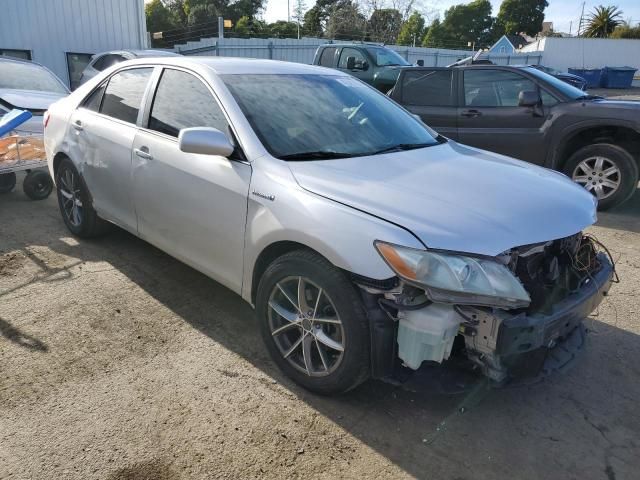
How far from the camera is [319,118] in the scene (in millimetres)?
3330

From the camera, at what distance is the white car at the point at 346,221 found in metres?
2.32

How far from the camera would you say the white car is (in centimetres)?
232

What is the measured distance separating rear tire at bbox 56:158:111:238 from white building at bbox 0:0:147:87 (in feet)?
37.4

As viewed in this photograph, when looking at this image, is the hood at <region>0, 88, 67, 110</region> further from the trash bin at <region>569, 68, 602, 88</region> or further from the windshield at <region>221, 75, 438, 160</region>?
the trash bin at <region>569, 68, 602, 88</region>

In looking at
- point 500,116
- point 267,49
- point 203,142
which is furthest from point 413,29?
point 203,142

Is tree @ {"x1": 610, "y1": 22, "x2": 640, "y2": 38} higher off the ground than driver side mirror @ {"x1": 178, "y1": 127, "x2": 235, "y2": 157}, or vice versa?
tree @ {"x1": 610, "y1": 22, "x2": 640, "y2": 38}

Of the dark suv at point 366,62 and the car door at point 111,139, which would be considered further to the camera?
the dark suv at point 366,62

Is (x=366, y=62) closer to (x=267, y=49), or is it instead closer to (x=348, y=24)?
(x=267, y=49)

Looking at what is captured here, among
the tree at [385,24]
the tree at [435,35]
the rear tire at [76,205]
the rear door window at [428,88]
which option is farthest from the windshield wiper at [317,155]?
the tree at [435,35]

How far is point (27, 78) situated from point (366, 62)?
23.7 feet

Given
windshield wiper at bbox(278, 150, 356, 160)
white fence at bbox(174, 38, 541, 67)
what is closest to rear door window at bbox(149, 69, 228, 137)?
windshield wiper at bbox(278, 150, 356, 160)

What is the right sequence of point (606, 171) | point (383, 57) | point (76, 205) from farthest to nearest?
point (383, 57), point (606, 171), point (76, 205)

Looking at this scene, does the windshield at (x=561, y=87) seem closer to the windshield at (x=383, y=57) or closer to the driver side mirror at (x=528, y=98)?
the driver side mirror at (x=528, y=98)

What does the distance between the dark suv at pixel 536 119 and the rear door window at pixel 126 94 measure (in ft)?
14.5
